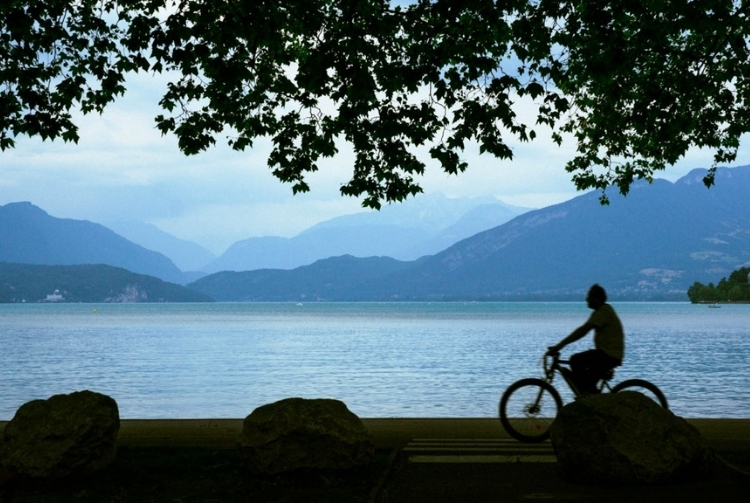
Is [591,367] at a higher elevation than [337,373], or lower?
higher

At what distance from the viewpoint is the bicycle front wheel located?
12117 mm

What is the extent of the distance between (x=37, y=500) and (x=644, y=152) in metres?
14.4

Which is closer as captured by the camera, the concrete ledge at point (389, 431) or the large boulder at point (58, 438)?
the large boulder at point (58, 438)

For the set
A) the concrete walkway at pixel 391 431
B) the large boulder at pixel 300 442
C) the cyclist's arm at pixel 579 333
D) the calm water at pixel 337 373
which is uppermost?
the cyclist's arm at pixel 579 333

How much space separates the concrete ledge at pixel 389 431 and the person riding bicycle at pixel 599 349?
1657 mm

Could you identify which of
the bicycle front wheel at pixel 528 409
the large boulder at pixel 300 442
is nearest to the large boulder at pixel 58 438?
the large boulder at pixel 300 442

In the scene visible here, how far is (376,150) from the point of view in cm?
1414

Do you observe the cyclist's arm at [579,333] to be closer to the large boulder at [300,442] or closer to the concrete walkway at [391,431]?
the concrete walkway at [391,431]

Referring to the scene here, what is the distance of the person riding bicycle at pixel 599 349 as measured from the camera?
11602mm

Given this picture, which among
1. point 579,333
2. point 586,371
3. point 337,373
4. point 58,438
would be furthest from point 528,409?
point 337,373

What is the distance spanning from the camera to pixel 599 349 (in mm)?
11664

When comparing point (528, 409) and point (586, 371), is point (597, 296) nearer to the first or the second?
point (586, 371)

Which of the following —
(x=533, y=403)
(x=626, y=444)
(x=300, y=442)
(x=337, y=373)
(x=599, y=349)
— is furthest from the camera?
(x=337, y=373)

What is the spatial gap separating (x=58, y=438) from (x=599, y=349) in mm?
6690
